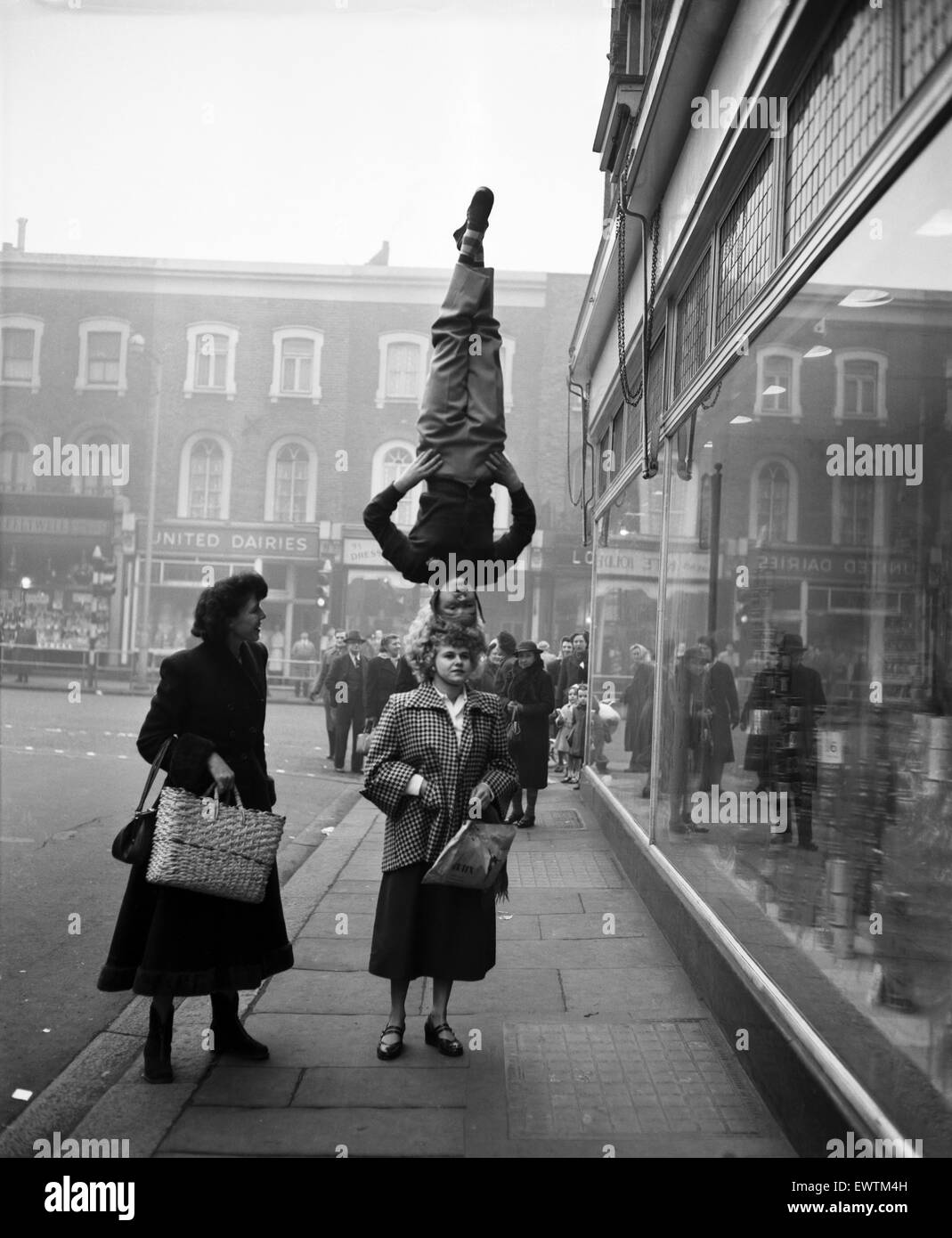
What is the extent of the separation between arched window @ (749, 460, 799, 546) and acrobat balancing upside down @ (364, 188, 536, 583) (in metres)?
1.53

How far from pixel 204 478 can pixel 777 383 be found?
31.0m

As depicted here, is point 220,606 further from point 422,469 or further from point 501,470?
point 501,470

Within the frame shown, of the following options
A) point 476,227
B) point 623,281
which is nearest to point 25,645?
point 623,281

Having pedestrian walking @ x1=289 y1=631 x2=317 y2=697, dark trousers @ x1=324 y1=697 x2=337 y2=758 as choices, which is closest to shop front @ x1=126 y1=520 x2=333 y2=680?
pedestrian walking @ x1=289 y1=631 x2=317 y2=697

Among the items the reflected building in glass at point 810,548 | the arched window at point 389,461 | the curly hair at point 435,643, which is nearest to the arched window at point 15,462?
the arched window at point 389,461

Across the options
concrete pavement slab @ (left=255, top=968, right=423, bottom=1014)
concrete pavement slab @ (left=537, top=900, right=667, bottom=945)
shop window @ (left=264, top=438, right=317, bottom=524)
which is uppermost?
shop window @ (left=264, top=438, right=317, bottom=524)

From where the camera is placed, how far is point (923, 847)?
3299 mm

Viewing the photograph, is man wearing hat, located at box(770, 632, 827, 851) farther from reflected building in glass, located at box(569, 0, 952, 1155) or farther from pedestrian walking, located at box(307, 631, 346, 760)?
pedestrian walking, located at box(307, 631, 346, 760)

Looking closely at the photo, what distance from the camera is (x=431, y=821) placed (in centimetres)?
445

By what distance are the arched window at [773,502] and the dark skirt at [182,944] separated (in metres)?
2.64

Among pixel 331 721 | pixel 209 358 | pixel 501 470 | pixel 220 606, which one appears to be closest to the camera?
pixel 501 470

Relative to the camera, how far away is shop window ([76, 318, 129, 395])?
111ft

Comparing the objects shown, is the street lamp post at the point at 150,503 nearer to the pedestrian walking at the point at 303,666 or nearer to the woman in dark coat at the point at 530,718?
the pedestrian walking at the point at 303,666

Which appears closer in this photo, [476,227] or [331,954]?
[476,227]
